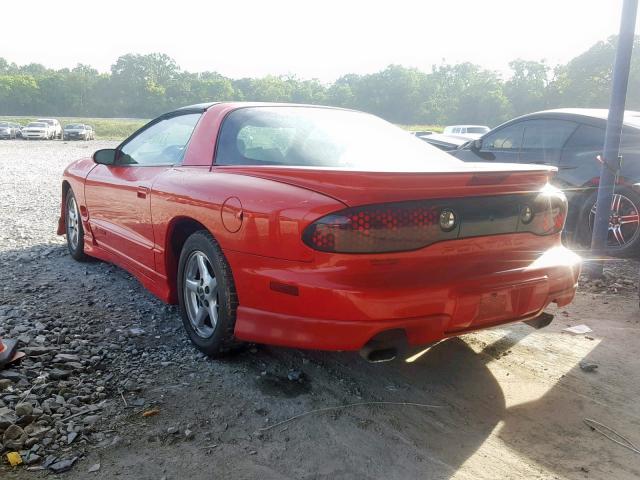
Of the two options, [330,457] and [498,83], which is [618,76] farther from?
[498,83]

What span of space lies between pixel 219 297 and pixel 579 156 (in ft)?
15.4

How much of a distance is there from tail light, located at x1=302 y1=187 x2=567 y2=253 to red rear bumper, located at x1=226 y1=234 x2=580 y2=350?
0.16ft

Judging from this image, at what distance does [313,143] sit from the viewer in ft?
10.5

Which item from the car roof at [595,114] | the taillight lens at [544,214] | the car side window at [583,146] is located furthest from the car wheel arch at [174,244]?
the car roof at [595,114]

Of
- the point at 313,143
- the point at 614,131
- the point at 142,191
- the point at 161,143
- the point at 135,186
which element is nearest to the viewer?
the point at 313,143

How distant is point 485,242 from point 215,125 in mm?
1785

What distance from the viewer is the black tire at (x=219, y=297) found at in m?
2.94

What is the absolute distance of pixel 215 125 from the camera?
341cm

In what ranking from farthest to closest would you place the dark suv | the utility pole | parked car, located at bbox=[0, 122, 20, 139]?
parked car, located at bbox=[0, 122, 20, 139] → the dark suv → the utility pole

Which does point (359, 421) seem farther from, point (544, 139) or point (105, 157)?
point (544, 139)

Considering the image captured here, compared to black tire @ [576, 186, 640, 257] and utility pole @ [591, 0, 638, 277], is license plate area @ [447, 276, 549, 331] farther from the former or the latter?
black tire @ [576, 186, 640, 257]

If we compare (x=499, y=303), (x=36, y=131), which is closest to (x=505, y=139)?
(x=499, y=303)

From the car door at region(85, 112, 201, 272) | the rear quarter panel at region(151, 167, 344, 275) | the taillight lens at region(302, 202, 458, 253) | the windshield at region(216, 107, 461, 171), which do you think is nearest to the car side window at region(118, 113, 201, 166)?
the car door at region(85, 112, 201, 272)

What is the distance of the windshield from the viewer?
10.0ft
